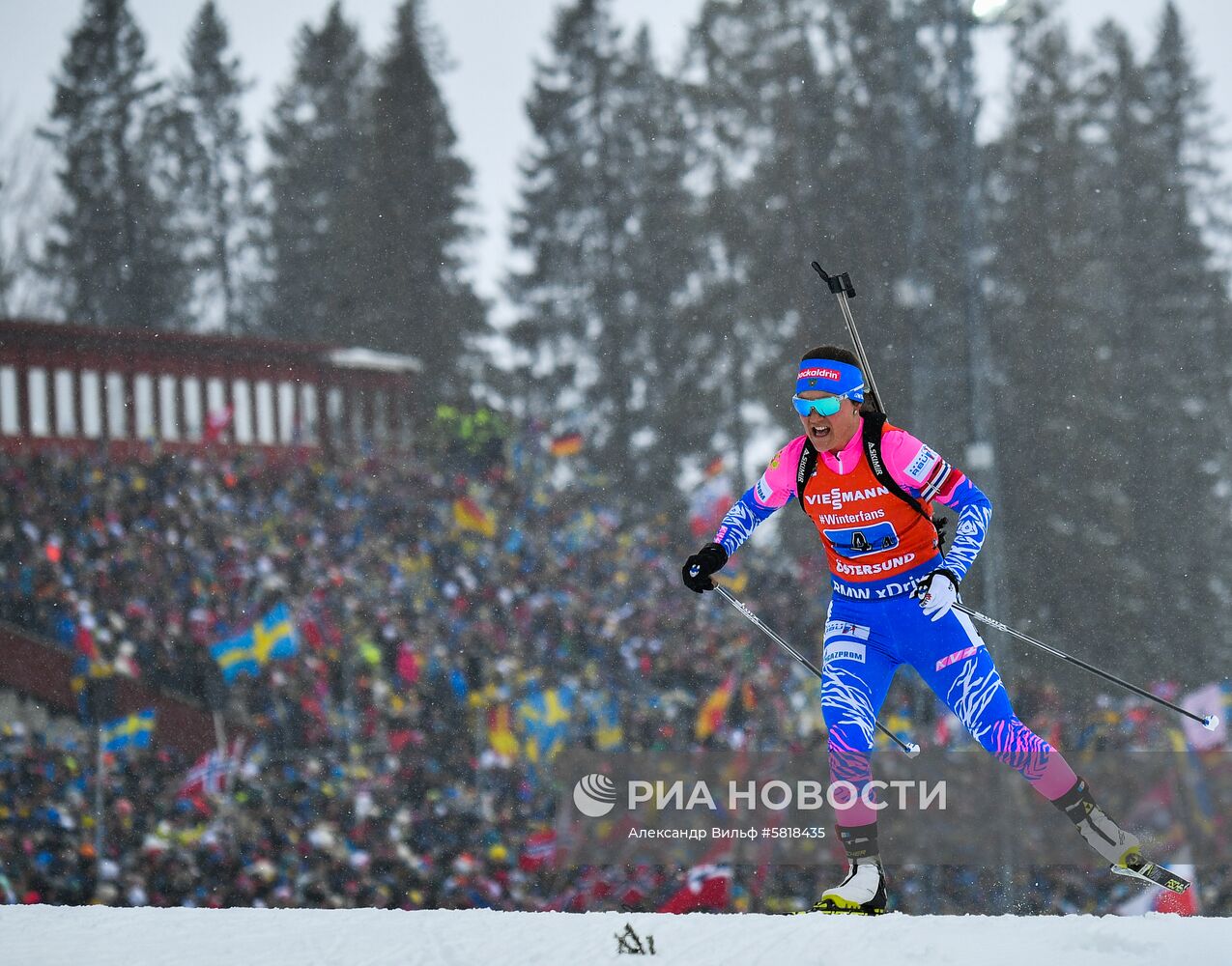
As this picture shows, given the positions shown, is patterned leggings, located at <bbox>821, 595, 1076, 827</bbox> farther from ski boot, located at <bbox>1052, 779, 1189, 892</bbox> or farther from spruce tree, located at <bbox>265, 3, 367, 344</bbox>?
spruce tree, located at <bbox>265, 3, 367, 344</bbox>

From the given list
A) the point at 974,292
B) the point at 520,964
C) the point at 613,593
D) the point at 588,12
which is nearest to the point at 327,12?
the point at 588,12

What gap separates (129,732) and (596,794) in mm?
3990

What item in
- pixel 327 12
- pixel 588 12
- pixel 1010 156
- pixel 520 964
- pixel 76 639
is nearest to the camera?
pixel 520 964

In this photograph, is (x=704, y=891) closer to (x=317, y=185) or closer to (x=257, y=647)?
(x=257, y=647)

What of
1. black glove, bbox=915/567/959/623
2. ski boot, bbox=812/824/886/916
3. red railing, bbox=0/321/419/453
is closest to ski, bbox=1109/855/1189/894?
ski boot, bbox=812/824/886/916

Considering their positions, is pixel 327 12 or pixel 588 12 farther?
pixel 327 12

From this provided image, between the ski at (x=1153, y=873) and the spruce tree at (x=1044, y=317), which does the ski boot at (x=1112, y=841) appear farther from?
the spruce tree at (x=1044, y=317)

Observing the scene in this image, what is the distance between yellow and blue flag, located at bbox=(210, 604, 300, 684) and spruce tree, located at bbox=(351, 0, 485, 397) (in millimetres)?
5798

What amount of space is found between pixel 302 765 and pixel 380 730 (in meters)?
0.72

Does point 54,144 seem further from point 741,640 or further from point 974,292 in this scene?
point 974,292

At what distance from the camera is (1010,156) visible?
14711 millimetres

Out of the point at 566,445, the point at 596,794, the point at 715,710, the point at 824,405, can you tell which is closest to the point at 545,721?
the point at 715,710

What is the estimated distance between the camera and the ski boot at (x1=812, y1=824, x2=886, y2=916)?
371cm

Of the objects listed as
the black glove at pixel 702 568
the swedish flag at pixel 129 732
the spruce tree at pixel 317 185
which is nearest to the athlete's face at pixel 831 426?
the black glove at pixel 702 568
